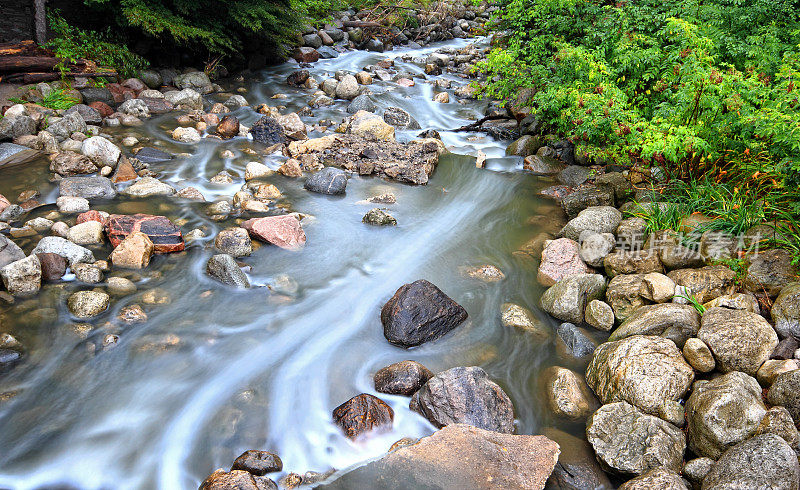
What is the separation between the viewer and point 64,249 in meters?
5.93

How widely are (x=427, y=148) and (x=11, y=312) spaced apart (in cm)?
785

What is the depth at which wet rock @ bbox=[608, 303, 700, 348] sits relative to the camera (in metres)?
4.86

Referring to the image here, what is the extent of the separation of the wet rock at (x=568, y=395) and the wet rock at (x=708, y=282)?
1.76m

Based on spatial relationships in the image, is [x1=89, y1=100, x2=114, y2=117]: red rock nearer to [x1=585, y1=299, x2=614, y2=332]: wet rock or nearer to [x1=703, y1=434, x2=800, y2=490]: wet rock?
[x1=585, y1=299, x2=614, y2=332]: wet rock

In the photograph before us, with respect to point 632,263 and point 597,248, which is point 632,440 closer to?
point 632,263

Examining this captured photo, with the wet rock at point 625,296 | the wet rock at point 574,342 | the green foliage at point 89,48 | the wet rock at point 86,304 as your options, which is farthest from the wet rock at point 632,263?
the green foliage at point 89,48

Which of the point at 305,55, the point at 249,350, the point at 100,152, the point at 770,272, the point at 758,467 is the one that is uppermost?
the point at 770,272

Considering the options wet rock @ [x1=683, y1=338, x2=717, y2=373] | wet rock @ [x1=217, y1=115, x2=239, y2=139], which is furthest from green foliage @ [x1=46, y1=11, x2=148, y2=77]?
wet rock @ [x1=683, y1=338, x2=717, y2=373]

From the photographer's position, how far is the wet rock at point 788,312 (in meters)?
4.58

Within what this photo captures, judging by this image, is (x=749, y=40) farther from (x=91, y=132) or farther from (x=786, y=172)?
(x=91, y=132)

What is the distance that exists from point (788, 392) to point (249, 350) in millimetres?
4958

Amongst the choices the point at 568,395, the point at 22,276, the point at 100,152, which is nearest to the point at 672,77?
the point at 568,395

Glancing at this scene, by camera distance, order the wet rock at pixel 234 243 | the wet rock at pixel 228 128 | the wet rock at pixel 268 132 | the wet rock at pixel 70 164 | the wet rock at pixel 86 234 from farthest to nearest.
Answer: the wet rock at pixel 268 132 → the wet rock at pixel 228 128 → the wet rock at pixel 70 164 → the wet rock at pixel 234 243 → the wet rock at pixel 86 234

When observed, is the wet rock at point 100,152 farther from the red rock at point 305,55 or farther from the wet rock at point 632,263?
the red rock at point 305,55
